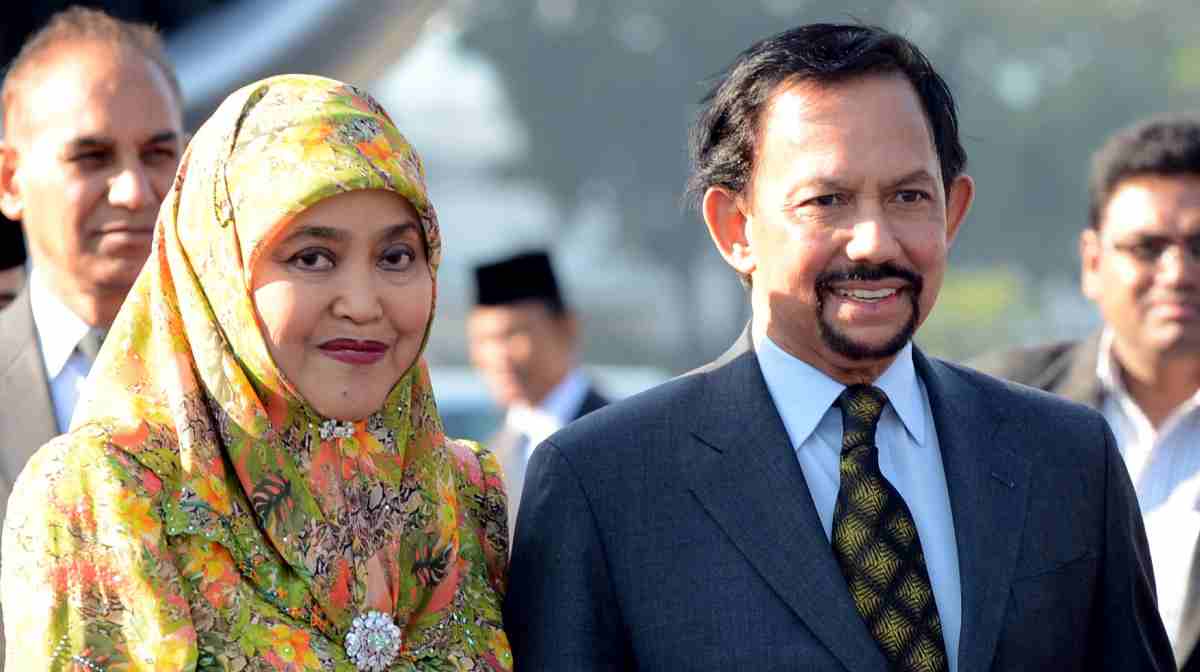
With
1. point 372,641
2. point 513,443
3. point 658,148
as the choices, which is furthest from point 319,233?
point 658,148

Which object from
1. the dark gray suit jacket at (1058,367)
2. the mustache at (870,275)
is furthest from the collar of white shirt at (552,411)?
the mustache at (870,275)

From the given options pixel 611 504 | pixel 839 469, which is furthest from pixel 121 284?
pixel 839 469

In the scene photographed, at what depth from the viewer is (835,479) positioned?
105 inches

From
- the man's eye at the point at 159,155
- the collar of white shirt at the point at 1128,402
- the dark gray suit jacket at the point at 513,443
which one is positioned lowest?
the collar of white shirt at the point at 1128,402

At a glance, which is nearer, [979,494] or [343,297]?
[343,297]

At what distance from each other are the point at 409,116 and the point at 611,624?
23767 mm

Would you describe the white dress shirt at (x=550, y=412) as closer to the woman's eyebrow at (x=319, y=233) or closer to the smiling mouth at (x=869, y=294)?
the smiling mouth at (x=869, y=294)

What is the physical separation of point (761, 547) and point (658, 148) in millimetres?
22631

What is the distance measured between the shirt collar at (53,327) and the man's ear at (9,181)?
19cm

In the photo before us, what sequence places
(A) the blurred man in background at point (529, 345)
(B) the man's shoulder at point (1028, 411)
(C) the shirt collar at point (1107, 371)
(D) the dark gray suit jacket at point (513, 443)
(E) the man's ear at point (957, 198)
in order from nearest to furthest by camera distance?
(B) the man's shoulder at point (1028, 411)
(E) the man's ear at point (957, 198)
(C) the shirt collar at point (1107, 371)
(D) the dark gray suit jacket at point (513, 443)
(A) the blurred man in background at point (529, 345)

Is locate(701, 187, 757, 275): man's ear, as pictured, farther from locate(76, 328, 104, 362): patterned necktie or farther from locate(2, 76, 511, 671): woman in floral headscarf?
locate(76, 328, 104, 362): patterned necktie

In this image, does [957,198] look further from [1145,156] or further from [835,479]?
[1145,156]

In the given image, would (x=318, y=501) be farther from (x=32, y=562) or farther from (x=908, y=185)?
(x=908, y=185)

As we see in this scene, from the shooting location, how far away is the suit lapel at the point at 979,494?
8.36 feet
